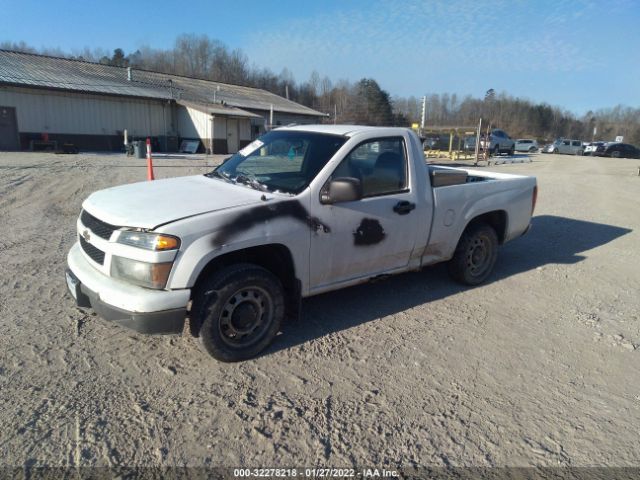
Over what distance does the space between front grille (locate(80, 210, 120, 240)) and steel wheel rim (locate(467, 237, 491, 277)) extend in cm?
389

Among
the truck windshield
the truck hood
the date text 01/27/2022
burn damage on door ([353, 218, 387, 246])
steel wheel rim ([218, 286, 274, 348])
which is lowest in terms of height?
the date text 01/27/2022

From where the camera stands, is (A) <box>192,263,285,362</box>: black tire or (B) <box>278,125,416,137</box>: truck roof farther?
(B) <box>278,125,416,137</box>: truck roof

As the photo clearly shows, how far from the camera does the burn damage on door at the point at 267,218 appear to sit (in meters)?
3.25

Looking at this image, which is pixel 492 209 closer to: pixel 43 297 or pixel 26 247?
pixel 43 297

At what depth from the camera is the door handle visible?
14.1 ft

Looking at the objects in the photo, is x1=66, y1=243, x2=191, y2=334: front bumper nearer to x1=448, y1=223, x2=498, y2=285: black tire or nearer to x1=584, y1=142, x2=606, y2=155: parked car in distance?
x1=448, y1=223, x2=498, y2=285: black tire

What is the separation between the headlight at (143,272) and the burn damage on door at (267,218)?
414mm

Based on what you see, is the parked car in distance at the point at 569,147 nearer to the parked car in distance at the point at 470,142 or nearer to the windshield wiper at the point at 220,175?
the parked car in distance at the point at 470,142

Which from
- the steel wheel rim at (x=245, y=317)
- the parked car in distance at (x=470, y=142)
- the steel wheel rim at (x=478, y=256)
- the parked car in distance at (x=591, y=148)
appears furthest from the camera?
the parked car in distance at (x=591, y=148)

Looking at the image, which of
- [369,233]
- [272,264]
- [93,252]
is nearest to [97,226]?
Result: [93,252]

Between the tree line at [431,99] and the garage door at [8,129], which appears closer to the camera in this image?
the garage door at [8,129]

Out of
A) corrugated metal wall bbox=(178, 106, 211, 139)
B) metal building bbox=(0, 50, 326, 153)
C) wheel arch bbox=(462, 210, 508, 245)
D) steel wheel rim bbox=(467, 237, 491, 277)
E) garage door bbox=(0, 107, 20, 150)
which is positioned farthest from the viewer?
corrugated metal wall bbox=(178, 106, 211, 139)

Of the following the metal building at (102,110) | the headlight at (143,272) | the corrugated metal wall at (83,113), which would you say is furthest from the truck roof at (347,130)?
the corrugated metal wall at (83,113)

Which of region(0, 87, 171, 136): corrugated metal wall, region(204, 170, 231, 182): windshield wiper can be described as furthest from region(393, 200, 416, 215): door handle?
region(0, 87, 171, 136): corrugated metal wall
